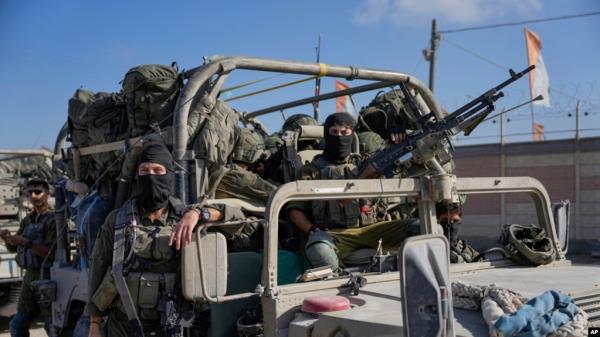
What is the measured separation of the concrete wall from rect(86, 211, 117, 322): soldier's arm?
10267 mm

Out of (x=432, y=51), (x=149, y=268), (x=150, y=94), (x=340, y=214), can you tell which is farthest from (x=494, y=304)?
(x=432, y=51)

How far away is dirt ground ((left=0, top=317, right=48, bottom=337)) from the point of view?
316 inches

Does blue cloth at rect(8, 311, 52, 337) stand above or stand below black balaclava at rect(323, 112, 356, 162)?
below

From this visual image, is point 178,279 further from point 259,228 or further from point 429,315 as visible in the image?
point 429,315

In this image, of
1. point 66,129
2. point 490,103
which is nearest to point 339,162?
point 490,103

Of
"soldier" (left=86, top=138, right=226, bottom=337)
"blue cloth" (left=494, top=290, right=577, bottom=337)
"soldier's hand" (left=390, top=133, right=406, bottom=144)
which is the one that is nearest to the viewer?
"blue cloth" (left=494, top=290, right=577, bottom=337)

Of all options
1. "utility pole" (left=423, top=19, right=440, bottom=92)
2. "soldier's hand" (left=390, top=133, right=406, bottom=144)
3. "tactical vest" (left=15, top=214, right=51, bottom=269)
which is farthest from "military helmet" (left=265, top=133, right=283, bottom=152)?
"utility pole" (left=423, top=19, right=440, bottom=92)

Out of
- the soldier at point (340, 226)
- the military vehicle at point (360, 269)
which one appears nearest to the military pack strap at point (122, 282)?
the military vehicle at point (360, 269)

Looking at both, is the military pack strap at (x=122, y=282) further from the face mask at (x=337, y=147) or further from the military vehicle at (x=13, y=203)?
the military vehicle at (x=13, y=203)

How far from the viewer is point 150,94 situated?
15.7 feet

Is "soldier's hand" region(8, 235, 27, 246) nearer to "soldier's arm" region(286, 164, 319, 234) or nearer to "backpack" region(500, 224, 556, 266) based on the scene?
"soldier's arm" region(286, 164, 319, 234)

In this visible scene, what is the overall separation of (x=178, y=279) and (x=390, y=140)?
2.01m

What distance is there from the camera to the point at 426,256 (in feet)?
6.82

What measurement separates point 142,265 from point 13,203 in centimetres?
756
